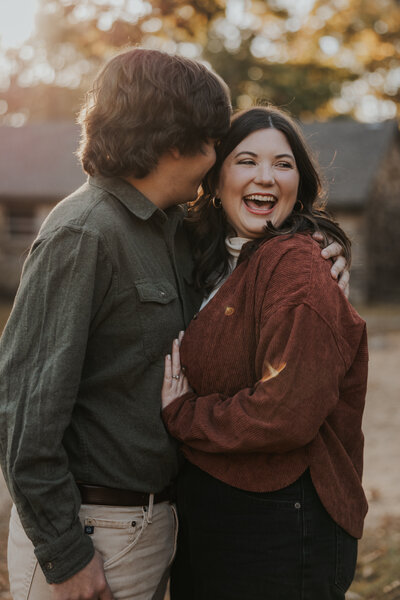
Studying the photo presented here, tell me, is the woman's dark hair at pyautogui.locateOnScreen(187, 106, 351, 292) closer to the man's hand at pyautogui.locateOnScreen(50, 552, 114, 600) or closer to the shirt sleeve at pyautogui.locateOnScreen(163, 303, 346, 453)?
the shirt sleeve at pyautogui.locateOnScreen(163, 303, 346, 453)

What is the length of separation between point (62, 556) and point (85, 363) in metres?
0.57

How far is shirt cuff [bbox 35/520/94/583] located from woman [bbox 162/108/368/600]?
1.39ft

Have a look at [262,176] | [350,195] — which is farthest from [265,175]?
[350,195]

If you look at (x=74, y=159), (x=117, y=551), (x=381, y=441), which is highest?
(x=117, y=551)

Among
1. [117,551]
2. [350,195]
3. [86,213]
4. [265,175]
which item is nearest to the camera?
[86,213]

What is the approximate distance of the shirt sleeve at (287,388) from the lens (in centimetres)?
188

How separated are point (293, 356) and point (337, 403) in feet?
1.15

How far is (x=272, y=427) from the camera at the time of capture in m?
1.90

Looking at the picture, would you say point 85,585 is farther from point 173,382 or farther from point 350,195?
point 350,195

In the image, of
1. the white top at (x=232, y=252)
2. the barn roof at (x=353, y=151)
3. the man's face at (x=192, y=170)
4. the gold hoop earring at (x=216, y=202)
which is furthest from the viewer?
the barn roof at (x=353, y=151)

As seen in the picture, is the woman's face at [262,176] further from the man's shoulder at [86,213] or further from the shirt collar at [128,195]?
the man's shoulder at [86,213]

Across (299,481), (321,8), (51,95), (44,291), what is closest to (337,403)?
(299,481)

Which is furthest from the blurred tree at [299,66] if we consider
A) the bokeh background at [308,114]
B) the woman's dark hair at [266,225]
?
the woman's dark hair at [266,225]

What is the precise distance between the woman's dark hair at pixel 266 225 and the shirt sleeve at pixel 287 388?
1.43 ft
